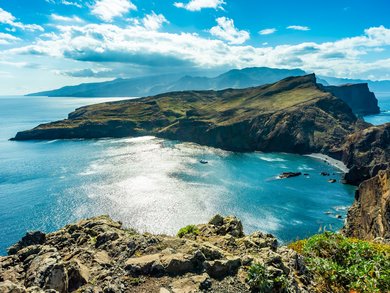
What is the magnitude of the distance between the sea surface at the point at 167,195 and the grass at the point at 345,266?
74.6 metres

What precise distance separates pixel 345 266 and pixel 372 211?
173 ft

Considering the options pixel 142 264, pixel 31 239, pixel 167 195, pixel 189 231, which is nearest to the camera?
pixel 142 264

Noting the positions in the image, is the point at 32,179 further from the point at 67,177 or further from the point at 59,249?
the point at 59,249

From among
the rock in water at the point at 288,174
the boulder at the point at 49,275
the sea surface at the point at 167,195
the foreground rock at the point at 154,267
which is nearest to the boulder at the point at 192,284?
the foreground rock at the point at 154,267

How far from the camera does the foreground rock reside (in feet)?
55.1

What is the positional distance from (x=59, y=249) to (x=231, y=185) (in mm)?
127274

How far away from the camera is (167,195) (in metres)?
133

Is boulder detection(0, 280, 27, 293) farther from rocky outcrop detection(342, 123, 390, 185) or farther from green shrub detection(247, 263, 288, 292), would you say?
rocky outcrop detection(342, 123, 390, 185)

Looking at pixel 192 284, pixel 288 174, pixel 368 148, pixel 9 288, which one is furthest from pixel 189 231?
pixel 368 148

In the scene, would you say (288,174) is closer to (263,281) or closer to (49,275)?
(263,281)

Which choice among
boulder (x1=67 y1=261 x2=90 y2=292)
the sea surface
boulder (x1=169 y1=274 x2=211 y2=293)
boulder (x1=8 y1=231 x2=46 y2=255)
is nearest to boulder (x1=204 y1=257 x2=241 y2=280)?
boulder (x1=169 y1=274 x2=211 y2=293)

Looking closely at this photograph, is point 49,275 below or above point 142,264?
above

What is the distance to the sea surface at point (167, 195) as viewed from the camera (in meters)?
106

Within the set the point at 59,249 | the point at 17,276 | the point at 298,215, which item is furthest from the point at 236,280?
the point at 298,215
